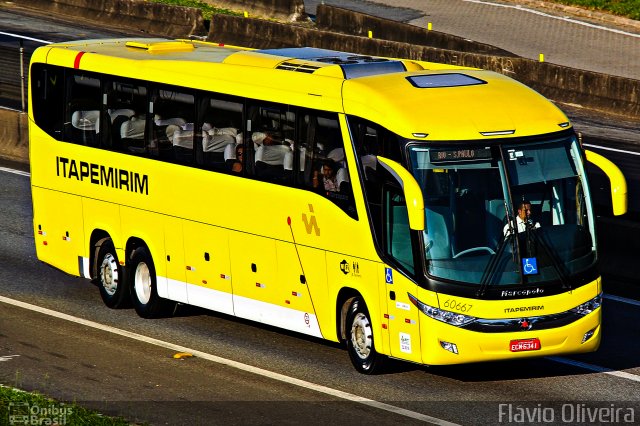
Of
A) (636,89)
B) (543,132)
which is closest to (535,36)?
(636,89)

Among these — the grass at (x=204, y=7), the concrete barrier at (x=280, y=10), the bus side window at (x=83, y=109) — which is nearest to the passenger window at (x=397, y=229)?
the bus side window at (x=83, y=109)

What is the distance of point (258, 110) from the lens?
16438 millimetres

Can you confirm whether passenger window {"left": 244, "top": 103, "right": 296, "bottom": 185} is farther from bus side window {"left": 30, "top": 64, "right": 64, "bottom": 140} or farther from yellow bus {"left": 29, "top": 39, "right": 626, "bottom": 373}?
bus side window {"left": 30, "top": 64, "right": 64, "bottom": 140}

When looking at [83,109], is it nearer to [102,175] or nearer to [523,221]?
[102,175]

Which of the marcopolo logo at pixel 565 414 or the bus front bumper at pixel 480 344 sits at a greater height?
the bus front bumper at pixel 480 344

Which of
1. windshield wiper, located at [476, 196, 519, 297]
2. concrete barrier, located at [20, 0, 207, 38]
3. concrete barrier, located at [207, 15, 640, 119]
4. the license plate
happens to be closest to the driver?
windshield wiper, located at [476, 196, 519, 297]

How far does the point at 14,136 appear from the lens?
1120 inches

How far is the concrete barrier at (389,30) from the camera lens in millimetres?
35250

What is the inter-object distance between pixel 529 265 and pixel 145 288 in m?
6.34

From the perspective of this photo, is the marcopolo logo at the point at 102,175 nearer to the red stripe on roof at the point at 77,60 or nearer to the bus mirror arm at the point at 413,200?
the red stripe on roof at the point at 77,60

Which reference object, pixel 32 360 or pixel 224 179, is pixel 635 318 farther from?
pixel 32 360

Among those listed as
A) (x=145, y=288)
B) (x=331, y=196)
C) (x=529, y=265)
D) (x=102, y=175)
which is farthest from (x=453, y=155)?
(x=102, y=175)

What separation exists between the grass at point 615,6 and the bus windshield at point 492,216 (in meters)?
27.9

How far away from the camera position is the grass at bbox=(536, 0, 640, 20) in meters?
41.0
